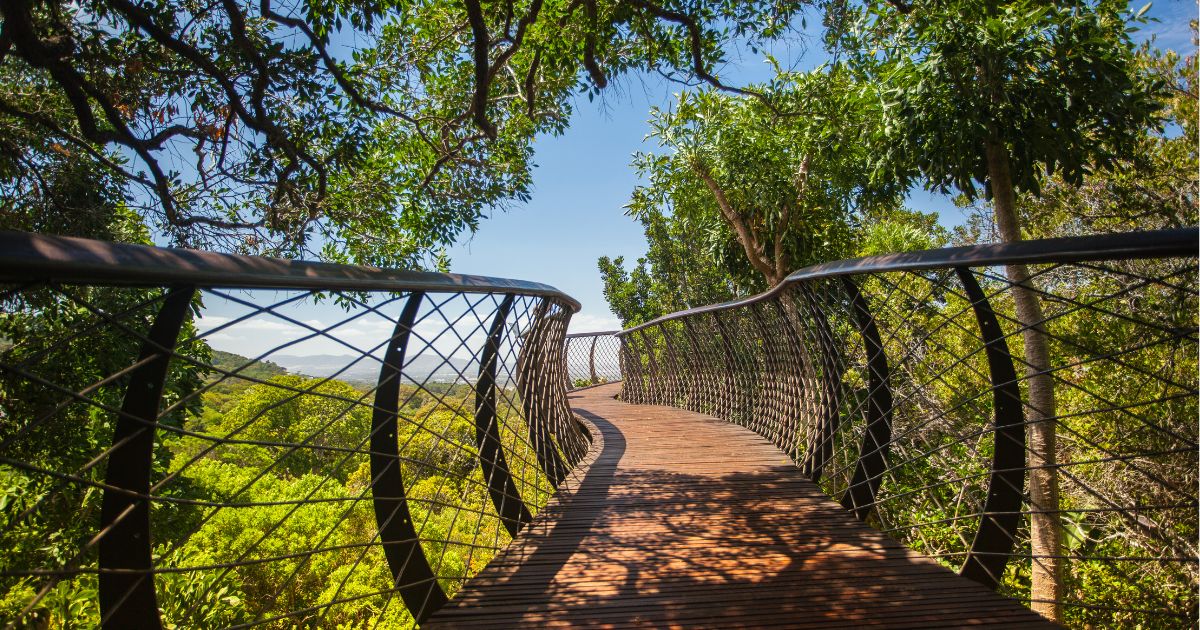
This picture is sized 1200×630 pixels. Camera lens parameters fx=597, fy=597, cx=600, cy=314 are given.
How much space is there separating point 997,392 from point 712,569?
0.99 meters

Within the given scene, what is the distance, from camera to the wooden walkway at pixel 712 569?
158cm

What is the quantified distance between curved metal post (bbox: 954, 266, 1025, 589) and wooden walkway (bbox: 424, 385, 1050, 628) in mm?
99

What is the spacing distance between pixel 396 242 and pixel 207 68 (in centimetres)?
A: 300

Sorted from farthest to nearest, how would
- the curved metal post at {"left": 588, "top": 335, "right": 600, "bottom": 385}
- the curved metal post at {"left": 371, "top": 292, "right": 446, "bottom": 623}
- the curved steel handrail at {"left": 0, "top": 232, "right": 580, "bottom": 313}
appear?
1. the curved metal post at {"left": 588, "top": 335, "right": 600, "bottom": 385}
2. the curved metal post at {"left": 371, "top": 292, "right": 446, "bottom": 623}
3. the curved steel handrail at {"left": 0, "top": 232, "right": 580, "bottom": 313}

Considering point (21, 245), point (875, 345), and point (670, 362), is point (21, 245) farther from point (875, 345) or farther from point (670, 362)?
point (670, 362)

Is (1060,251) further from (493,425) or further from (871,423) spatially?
(493,425)

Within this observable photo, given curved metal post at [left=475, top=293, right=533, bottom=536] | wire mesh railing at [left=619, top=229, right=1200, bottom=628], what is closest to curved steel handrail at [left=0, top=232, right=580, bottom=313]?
curved metal post at [left=475, top=293, right=533, bottom=536]

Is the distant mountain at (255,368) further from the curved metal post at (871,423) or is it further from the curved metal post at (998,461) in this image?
the curved metal post at (871,423)

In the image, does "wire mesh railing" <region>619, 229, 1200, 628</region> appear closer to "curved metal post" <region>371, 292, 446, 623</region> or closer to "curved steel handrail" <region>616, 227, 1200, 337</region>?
"curved steel handrail" <region>616, 227, 1200, 337</region>

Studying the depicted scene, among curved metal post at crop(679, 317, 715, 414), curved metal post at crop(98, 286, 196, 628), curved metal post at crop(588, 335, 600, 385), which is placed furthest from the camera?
curved metal post at crop(588, 335, 600, 385)

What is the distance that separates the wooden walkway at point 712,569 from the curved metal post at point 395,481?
4.8 inches

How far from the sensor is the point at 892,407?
241 cm

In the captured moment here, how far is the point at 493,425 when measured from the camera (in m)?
2.32

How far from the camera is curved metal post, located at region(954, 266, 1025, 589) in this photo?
168 cm
